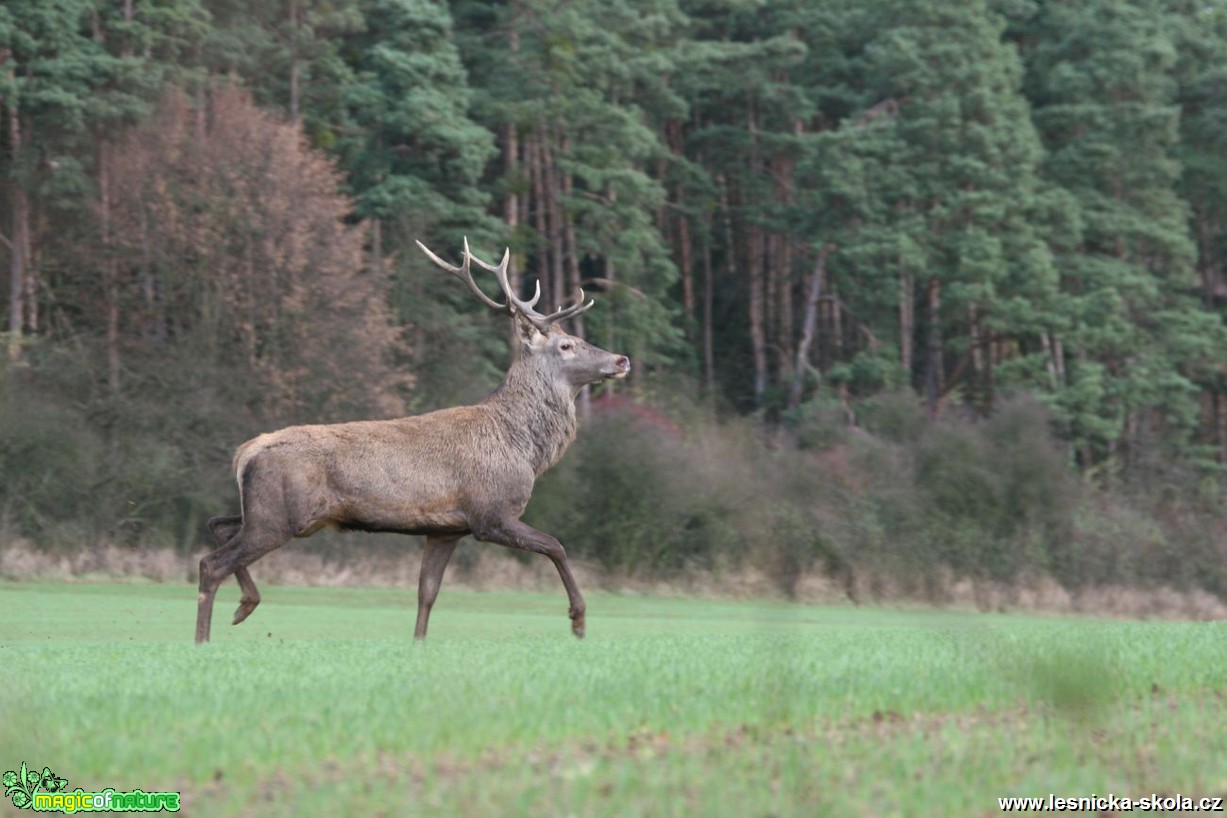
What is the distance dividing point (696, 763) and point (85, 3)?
35.3 m

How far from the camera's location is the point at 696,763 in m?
6.07

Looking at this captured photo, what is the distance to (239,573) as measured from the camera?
517 inches

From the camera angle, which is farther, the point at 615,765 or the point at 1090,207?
the point at 1090,207

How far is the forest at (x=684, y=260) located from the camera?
1297 inches

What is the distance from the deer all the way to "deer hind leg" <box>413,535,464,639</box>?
0.01 meters

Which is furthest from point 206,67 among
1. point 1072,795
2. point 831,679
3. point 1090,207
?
point 1072,795

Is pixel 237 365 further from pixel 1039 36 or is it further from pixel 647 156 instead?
pixel 1039 36

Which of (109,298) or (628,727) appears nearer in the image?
(628,727)

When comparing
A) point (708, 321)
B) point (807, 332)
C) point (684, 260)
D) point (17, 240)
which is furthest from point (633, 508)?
point (684, 260)

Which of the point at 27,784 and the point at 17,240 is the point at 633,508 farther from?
the point at 27,784

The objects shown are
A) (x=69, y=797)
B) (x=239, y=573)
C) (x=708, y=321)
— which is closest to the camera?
(x=69, y=797)

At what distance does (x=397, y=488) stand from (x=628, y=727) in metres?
6.48

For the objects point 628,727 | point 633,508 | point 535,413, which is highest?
point 535,413

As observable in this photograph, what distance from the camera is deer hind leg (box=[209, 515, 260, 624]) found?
518 inches
